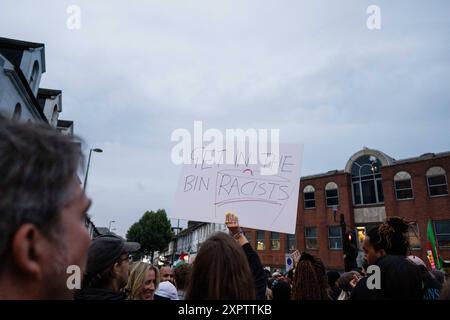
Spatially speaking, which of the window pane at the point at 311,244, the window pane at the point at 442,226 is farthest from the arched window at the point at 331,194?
the window pane at the point at 442,226

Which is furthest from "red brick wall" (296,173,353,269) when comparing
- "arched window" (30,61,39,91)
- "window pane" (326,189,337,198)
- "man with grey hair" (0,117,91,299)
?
"man with grey hair" (0,117,91,299)

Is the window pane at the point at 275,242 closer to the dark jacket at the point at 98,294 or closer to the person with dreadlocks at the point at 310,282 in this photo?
the person with dreadlocks at the point at 310,282

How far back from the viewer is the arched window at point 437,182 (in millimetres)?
24312

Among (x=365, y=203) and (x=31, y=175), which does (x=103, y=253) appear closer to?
(x=31, y=175)

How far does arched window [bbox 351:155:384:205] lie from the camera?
28.0 meters

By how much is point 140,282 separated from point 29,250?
2.98m

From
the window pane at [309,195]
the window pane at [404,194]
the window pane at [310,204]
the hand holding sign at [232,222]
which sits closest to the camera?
the hand holding sign at [232,222]

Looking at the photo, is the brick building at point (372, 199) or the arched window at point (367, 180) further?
the arched window at point (367, 180)

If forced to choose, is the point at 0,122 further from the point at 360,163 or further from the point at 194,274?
the point at 360,163

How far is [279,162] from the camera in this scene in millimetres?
3381

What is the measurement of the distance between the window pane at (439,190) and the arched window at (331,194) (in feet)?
24.3

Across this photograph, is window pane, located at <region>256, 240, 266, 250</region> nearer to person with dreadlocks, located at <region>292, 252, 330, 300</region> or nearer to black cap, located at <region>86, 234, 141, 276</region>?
person with dreadlocks, located at <region>292, 252, 330, 300</region>

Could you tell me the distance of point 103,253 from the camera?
262 centimetres

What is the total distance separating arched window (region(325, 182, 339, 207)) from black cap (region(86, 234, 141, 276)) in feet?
95.6
